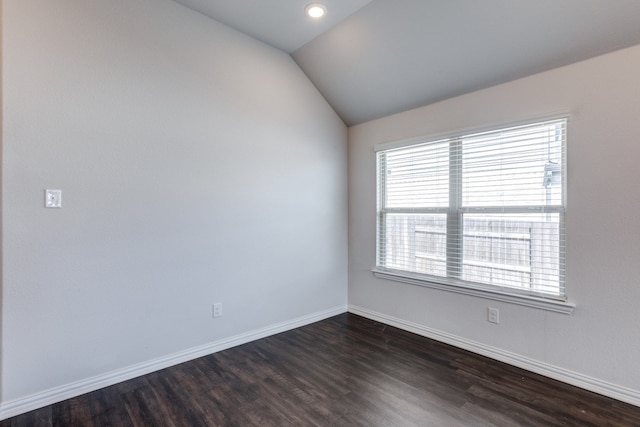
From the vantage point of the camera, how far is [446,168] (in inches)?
115

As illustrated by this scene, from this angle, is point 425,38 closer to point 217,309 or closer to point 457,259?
point 457,259

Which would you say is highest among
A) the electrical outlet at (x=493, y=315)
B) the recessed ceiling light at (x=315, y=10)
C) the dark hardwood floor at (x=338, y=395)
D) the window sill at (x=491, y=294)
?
the recessed ceiling light at (x=315, y=10)

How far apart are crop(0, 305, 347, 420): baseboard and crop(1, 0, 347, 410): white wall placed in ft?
0.13

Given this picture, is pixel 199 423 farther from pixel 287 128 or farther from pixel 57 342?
pixel 287 128

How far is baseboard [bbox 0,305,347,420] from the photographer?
1.87m

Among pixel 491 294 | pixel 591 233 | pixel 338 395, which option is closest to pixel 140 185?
pixel 338 395

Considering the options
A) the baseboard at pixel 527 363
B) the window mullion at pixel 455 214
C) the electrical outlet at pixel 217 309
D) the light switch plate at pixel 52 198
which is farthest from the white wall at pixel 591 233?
the light switch plate at pixel 52 198

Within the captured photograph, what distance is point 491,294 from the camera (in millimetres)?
2594

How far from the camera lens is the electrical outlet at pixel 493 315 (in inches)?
101

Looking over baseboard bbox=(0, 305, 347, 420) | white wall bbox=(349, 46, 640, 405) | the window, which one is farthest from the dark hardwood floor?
the window

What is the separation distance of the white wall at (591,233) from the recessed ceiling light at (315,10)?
146cm

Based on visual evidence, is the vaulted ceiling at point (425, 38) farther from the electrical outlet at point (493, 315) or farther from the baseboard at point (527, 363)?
the baseboard at point (527, 363)

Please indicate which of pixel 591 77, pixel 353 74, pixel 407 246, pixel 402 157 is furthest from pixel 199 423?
pixel 591 77

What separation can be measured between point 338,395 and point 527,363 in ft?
4.88
